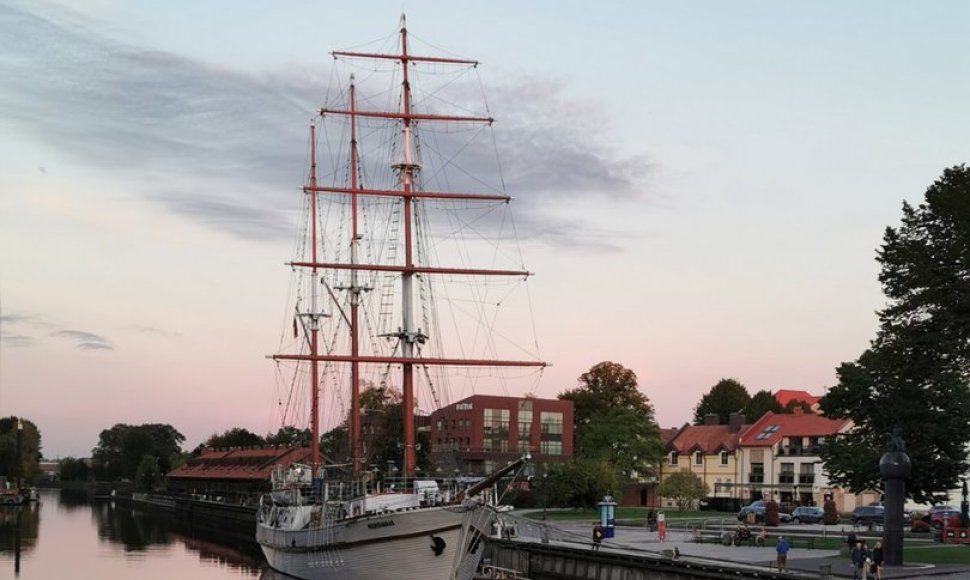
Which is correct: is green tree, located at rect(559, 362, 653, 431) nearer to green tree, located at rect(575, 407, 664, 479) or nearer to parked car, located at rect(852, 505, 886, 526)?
green tree, located at rect(575, 407, 664, 479)

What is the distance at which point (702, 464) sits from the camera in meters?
124

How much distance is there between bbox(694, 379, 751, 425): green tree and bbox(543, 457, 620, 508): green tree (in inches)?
2806

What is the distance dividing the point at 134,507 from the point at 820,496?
11538 centimetres

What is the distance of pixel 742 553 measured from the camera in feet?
168

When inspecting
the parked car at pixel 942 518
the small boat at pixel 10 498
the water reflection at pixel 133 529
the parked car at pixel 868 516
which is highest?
the parked car at pixel 942 518

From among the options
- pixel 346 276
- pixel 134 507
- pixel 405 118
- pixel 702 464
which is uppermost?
pixel 405 118

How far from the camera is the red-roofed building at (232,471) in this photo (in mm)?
140000

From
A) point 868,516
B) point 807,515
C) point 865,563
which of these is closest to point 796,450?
point 807,515

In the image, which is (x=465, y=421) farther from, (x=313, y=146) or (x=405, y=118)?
(x=405, y=118)

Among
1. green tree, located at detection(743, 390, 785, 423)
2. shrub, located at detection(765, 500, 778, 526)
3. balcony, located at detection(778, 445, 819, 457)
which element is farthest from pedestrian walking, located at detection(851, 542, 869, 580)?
green tree, located at detection(743, 390, 785, 423)

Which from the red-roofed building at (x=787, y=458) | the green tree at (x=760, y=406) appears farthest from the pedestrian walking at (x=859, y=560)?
the green tree at (x=760, y=406)

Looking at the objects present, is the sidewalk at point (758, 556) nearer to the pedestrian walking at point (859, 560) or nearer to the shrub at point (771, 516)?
the pedestrian walking at point (859, 560)

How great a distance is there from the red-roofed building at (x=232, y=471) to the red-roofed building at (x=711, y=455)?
40589 millimetres

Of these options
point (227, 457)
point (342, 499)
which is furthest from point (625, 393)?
point (342, 499)
